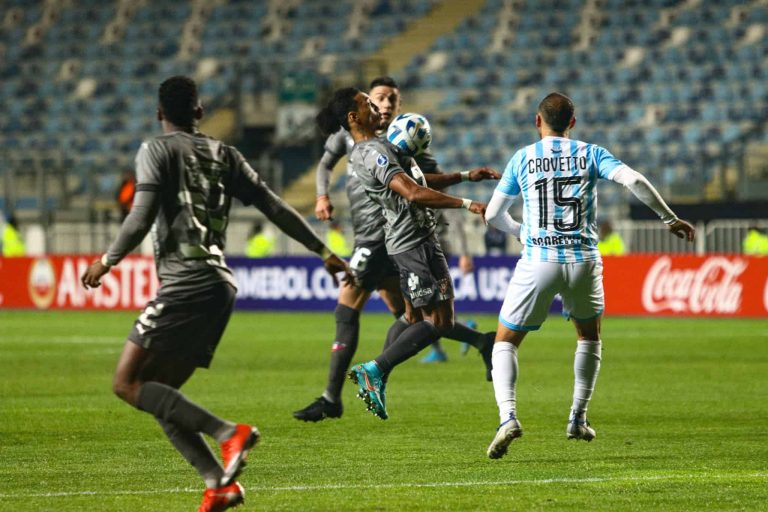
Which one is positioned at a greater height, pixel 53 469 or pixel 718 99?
pixel 718 99

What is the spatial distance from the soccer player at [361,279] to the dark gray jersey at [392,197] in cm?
50

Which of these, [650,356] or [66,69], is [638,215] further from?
[66,69]

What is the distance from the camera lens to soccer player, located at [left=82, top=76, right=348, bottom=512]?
20.9ft

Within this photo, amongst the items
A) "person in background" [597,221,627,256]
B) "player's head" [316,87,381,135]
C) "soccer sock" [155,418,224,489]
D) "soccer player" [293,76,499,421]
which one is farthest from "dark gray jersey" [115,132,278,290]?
"person in background" [597,221,627,256]

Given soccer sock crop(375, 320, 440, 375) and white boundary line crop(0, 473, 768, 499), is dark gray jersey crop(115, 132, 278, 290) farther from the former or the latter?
soccer sock crop(375, 320, 440, 375)

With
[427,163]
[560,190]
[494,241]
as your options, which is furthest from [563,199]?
[494,241]

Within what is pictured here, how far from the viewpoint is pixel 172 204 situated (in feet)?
21.5

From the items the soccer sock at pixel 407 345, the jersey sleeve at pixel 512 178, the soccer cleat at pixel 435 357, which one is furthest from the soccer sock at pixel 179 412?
the soccer cleat at pixel 435 357

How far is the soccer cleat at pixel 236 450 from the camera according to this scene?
20.1 ft

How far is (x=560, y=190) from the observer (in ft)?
28.3

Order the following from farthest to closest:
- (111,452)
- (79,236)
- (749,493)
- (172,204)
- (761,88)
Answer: (761,88), (79,236), (111,452), (749,493), (172,204)

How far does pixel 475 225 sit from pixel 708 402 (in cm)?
1718

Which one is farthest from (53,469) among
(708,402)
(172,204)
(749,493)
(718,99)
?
(718,99)

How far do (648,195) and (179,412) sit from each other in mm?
3250
